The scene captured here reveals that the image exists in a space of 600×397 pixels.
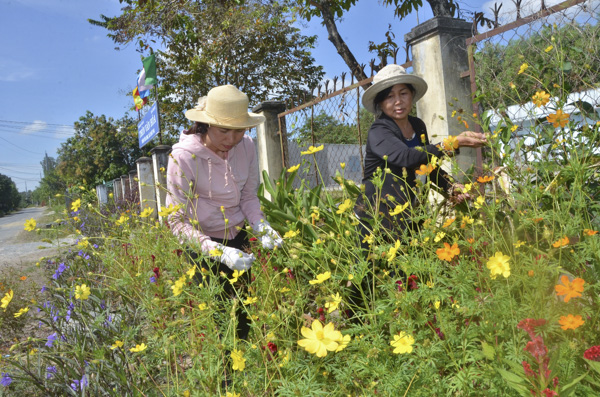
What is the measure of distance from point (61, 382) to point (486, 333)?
180 cm

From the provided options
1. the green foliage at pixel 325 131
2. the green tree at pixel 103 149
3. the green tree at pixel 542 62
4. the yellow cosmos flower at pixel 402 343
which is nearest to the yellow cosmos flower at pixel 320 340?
the yellow cosmos flower at pixel 402 343

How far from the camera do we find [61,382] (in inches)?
80.9

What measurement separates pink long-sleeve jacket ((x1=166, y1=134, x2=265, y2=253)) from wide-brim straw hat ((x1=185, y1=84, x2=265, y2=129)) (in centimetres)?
15

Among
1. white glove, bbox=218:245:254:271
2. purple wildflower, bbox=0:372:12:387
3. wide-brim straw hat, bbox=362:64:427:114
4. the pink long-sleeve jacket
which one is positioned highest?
wide-brim straw hat, bbox=362:64:427:114

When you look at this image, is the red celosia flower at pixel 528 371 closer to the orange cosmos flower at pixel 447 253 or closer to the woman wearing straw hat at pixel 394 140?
the orange cosmos flower at pixel 447 253

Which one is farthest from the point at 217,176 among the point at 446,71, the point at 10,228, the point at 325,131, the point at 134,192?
the point at 10,228

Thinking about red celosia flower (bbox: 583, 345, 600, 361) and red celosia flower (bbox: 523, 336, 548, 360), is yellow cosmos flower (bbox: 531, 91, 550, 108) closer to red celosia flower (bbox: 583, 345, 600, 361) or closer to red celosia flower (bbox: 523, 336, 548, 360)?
red celosia flower (bbox: 583, 345, 600, 361)

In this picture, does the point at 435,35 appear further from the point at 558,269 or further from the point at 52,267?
the point at 52,267

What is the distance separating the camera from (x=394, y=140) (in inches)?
91.5

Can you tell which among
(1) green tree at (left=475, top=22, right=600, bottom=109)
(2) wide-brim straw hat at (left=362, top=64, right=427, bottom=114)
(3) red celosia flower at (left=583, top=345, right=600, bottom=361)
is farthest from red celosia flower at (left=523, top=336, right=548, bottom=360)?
(2) wide-brim straw hat at (left=362, top=64, right=427, bottom=114)

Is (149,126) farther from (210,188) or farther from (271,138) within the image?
(210,188)

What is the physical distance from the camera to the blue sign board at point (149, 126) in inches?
317

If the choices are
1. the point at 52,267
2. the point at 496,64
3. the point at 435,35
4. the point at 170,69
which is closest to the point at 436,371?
the point at 496,64

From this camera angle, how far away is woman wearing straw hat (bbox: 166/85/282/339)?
7.51 feet
